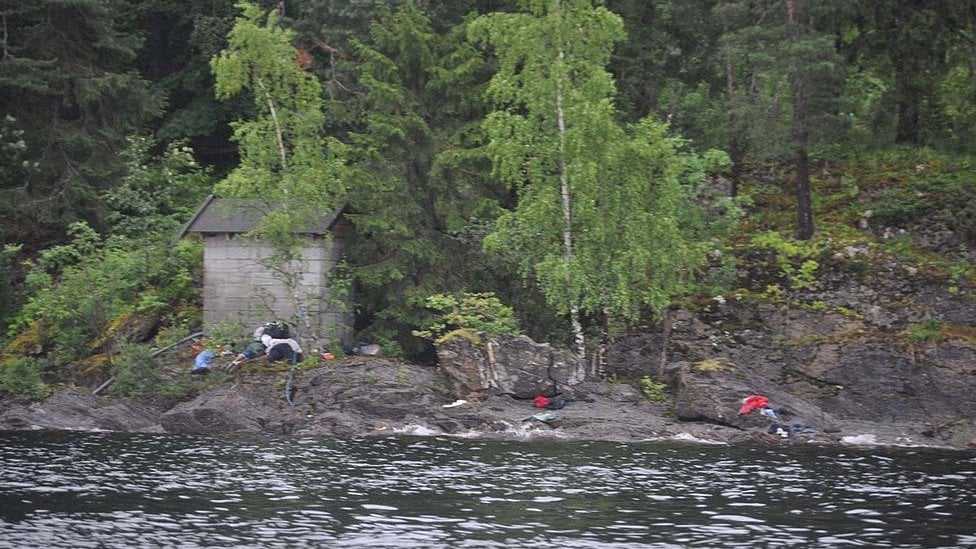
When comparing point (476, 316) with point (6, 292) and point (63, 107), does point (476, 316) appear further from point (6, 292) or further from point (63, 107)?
point (63, 107)

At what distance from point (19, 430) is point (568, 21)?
16.7 m

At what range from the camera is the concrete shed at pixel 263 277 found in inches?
1287

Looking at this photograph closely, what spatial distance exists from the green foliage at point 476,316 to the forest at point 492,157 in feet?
0.34

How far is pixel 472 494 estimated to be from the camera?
1958cm

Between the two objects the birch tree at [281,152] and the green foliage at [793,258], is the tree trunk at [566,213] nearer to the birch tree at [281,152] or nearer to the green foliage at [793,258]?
the birch tree at [281,152]

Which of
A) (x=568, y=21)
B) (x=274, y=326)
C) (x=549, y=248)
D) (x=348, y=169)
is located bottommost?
(x=274, y=326)

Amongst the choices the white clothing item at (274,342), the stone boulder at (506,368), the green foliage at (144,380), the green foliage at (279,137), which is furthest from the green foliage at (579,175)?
the green foliage at (144,380)

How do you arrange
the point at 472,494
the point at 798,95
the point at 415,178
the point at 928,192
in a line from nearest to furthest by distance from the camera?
the point at 472,494
the point at 415,178
the point at 798,95
the point at 928,192

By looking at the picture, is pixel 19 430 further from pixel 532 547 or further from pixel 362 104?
pixel 532 547

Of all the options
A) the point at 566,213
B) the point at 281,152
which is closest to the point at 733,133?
the point at 566,213

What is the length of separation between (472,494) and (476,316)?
40.2 ft

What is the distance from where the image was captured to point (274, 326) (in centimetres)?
3225

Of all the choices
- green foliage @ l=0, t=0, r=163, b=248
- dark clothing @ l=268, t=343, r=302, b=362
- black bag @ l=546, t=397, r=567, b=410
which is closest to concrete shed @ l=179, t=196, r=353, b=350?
dark clothing @ l=268, t=343, r=302, b=362

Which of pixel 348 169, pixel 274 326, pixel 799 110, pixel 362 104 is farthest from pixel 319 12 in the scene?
pixel 799 110
